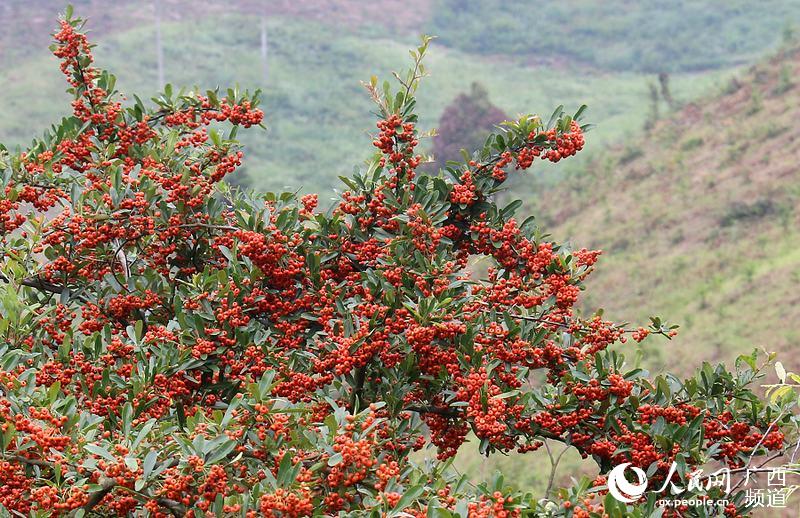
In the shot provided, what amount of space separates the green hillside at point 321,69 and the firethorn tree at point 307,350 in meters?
20.0

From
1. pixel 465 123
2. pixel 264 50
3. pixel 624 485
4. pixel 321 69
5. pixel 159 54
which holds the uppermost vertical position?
pixel 624 485

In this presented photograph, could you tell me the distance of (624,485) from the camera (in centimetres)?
345

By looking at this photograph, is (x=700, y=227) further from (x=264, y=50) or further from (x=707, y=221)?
(x=264, y=50)

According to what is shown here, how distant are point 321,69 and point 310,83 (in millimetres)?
1493

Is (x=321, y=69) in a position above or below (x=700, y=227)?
above

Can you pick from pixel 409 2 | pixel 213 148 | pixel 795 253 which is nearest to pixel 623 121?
pixel 795 253

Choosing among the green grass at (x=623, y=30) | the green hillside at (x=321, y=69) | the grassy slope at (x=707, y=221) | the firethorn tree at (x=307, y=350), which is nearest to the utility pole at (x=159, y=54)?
the green hillside at (x=321, y=69)

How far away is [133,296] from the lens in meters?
4.19

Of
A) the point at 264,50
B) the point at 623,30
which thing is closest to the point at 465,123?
the point at 264,50

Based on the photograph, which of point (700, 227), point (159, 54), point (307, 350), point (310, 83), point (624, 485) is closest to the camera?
point (624, 485)

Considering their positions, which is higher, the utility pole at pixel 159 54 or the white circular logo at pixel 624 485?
the white circular logo at pixel 624 485

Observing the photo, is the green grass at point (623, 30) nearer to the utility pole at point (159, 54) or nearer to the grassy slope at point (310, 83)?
the grassy slope at point (310, 83)

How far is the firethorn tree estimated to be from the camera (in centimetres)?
301

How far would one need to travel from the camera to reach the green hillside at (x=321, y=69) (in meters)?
27.4
